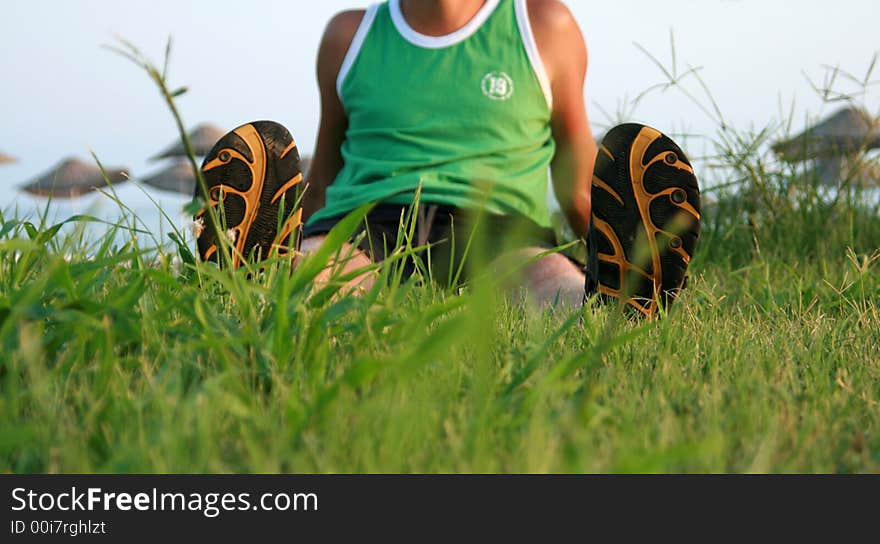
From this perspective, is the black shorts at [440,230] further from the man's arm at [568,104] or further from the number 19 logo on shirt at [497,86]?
the number 19 logo on shirt at [497,86]

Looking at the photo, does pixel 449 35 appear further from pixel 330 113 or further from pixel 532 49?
pixel 330 113

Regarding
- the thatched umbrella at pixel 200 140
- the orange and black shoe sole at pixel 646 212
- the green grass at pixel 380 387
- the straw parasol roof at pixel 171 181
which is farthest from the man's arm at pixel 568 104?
the straw parasol roof at pixel 171 181

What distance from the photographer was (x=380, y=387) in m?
0.94

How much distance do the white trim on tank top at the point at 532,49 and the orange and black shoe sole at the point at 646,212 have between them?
0.73 m

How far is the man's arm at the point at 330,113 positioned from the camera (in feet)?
8.82

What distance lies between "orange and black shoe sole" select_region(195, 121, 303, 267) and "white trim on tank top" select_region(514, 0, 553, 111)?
2.98 ft

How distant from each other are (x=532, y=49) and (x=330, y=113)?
0.69m

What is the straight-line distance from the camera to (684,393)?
108 centimetres

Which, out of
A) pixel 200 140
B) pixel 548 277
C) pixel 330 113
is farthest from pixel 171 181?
pixel 548 277

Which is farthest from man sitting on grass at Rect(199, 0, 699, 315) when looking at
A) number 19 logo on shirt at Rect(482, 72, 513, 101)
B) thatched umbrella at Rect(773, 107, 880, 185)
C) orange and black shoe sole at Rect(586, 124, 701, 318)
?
thatched umbrella at Rect(773, 107, 880, 185)

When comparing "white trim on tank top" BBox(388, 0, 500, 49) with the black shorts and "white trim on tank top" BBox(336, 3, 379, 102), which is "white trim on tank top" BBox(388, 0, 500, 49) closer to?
"white trim on tank top" BBox(336, 3, 379, 102)
